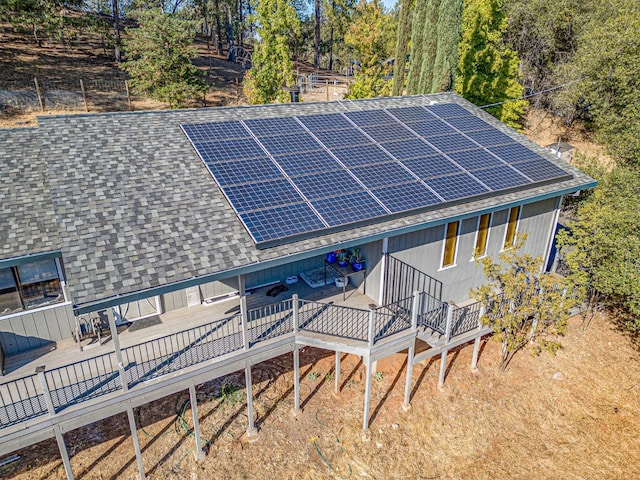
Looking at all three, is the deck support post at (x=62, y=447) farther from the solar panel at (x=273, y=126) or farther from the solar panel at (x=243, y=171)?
the solar panel at (x=273, y=126)

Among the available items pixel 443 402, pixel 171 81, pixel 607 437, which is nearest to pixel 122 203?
pixel 443 402

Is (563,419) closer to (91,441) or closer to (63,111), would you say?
(91,441)

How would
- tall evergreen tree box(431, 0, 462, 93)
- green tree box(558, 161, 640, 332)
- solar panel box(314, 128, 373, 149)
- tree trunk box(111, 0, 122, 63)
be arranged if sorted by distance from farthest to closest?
tree trunk box(111, 0, 122, 63)
tall evergreen tree box(431, 0, 462, 93)
solar panel box(314, 128, 373, 149)
green tree box(558, 161, 640, 332)

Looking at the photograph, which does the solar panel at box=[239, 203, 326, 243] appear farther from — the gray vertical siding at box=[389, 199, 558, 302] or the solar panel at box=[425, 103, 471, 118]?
Result: the solar panel at box=[425, 103, 471, 118]

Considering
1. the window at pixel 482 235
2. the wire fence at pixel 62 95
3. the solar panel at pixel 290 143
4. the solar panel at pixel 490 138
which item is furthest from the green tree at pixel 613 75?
the wire fence at pixel 62 95

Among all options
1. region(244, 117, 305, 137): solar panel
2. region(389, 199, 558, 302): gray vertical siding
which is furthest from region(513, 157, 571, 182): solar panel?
region(244, 117, 305, 137): solar panel

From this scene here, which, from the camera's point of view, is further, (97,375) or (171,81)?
(171,81)
